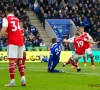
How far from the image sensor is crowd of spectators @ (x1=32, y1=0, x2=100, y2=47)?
1873 inches

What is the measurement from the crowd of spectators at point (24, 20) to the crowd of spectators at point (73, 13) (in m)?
1.68

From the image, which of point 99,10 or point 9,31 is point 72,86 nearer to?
point 9,31

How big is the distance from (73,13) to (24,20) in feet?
19.0

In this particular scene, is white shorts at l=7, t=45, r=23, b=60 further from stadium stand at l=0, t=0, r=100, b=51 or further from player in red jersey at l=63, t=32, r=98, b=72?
stadium stand at l=0, t=0, r=100, b=51

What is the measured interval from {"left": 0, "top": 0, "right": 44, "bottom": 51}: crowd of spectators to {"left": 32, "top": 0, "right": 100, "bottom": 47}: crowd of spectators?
168 centimetres

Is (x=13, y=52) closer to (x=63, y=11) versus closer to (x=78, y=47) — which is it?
(x=78, y=47)

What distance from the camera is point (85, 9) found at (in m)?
49.6

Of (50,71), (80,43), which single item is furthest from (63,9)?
(50,71)

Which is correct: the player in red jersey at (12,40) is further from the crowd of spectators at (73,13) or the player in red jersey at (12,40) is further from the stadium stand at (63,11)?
the crowd of spectators at (73,13)

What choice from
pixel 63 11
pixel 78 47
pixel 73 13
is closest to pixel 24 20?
pixel 63 11

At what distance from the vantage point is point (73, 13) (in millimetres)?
48594

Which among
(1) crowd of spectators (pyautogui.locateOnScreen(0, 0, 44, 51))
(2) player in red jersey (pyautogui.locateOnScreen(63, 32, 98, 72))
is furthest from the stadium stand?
(2) player in red jersey (pyautogui.locateOnScreen(63, 32, 98, 72))

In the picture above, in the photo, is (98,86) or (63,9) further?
(63,9)

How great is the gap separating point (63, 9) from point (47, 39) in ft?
11.6
